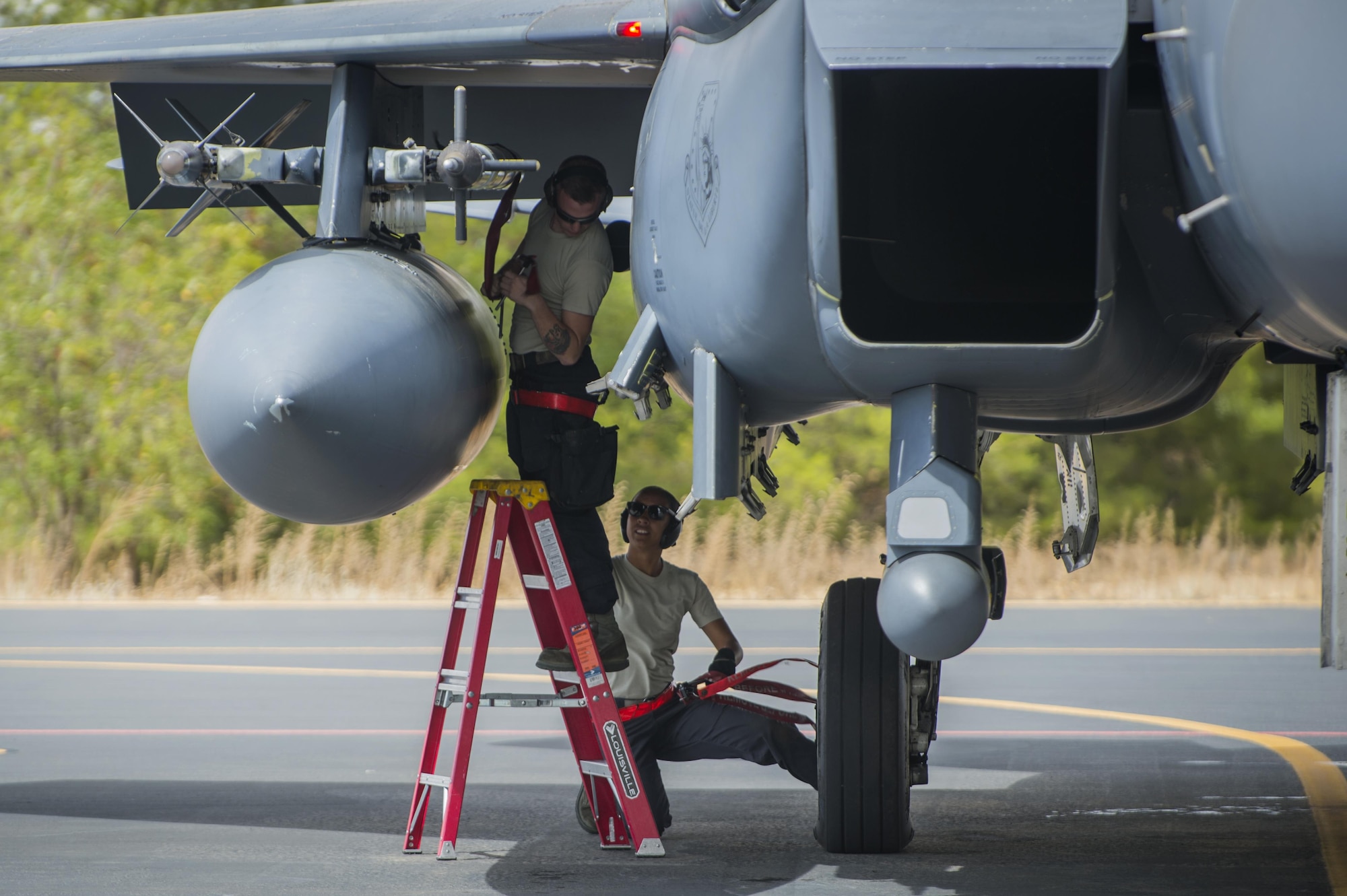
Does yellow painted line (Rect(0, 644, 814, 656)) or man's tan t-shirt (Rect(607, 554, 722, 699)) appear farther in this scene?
yellow painted line (Rect(0, 644, 814, 656))

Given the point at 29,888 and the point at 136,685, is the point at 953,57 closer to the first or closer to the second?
the point at 29,888

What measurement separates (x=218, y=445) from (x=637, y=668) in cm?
206

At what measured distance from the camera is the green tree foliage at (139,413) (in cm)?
2311

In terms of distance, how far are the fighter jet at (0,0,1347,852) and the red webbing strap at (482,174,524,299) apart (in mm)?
104

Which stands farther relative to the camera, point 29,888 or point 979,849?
point 979,849

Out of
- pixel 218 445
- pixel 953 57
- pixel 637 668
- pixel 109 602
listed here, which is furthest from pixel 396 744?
pixel 109 602

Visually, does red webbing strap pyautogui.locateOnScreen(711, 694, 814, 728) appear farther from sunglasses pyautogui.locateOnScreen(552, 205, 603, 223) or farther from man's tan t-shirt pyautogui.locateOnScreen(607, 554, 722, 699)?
sunglasses pyautogui.locateOnScreen(552, 205, 603, 223)

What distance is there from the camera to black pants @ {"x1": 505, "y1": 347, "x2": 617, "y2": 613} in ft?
20.0

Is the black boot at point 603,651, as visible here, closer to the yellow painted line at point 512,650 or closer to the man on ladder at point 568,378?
the man on ladder at point 568,378

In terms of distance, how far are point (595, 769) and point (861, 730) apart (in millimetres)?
1005

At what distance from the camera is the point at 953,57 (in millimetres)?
3680

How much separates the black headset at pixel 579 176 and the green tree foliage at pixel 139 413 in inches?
652

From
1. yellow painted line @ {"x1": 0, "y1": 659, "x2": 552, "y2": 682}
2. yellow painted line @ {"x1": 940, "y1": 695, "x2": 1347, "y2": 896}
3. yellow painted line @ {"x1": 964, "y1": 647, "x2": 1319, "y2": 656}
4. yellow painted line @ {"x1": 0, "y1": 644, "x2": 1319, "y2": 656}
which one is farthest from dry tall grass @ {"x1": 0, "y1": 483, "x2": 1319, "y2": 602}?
yellow painted line @ {"x1": 940, "y1": 695, "x2": 1347, "y2": 896}

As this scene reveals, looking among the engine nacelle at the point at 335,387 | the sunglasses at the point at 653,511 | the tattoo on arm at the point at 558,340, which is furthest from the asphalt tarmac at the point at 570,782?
the tattoo on arm at the point at 558,340
